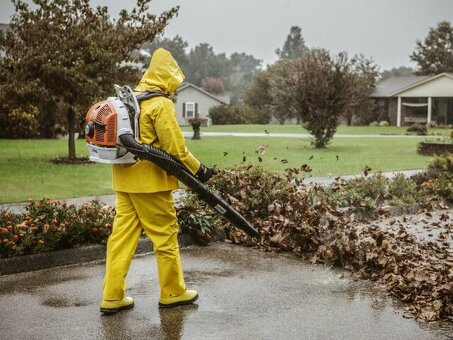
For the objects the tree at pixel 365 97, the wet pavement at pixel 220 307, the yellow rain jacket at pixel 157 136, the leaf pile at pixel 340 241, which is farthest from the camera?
the tree at pixel 365 97

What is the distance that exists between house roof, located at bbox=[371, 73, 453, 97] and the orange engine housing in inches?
2197

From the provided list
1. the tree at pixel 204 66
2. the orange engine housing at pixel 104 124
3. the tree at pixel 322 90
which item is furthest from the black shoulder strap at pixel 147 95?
the tree at pixel 204 66

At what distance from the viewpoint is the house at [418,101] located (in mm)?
56781

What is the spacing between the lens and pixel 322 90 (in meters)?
24.4

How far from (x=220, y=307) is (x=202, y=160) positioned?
13.8 meters

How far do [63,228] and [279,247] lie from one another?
2.48m

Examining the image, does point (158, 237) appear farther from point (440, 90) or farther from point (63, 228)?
point (440, 90)

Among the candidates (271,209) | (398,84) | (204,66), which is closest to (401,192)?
(271,209)

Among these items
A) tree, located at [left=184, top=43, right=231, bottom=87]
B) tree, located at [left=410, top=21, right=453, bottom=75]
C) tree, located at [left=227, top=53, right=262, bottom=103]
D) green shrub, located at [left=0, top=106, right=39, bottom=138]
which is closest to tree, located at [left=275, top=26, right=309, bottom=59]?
tree, located at [left=227, top=53, right=262, bottom=103]

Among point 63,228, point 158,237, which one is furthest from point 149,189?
point 63,228

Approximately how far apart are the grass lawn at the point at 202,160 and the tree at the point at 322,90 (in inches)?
43.9

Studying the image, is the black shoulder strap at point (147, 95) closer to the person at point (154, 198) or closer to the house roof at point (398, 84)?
the person at point (154, 198)

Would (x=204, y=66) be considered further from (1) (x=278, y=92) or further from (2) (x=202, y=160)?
(2) (x=202, y=160)

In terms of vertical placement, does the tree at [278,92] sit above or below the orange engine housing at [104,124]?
above
